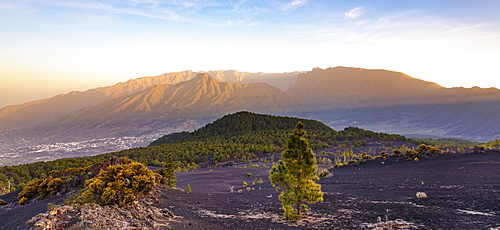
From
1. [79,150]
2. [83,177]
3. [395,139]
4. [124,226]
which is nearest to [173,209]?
[124,226]

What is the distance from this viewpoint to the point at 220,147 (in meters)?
60.8

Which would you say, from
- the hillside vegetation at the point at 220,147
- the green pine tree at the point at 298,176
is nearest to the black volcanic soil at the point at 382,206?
the green pine tree at the point at 298,176

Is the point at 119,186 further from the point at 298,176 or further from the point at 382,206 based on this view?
the point at 382,206

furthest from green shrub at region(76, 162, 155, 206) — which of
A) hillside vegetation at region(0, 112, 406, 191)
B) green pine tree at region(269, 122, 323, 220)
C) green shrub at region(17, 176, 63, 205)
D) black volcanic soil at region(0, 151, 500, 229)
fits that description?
hillside vegetation at region(0, 112, 406, 191)

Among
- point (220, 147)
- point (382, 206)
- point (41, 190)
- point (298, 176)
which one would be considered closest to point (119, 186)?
point (298, 176)

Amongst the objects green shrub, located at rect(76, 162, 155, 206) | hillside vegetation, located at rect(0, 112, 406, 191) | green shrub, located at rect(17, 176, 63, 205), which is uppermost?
green shrub, located at rect(76, 162, 155, 206)

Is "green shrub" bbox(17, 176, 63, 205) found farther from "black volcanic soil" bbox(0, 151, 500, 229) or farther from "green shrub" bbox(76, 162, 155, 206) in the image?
"green shrub" bbox(76, 162, 155, 206)

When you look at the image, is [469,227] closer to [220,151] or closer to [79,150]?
[220,151]

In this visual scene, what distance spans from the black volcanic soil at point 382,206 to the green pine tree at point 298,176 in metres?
0.73

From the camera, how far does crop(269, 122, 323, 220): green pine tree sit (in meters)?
11.4

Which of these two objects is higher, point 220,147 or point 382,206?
point 382,206

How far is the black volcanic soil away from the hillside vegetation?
1771cm

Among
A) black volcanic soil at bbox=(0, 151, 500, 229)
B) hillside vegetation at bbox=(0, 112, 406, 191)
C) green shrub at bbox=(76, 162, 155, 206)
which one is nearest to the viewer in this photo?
black volcanic soil at bbox=(0, 151, 500, 229)

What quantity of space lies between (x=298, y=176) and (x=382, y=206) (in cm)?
382
